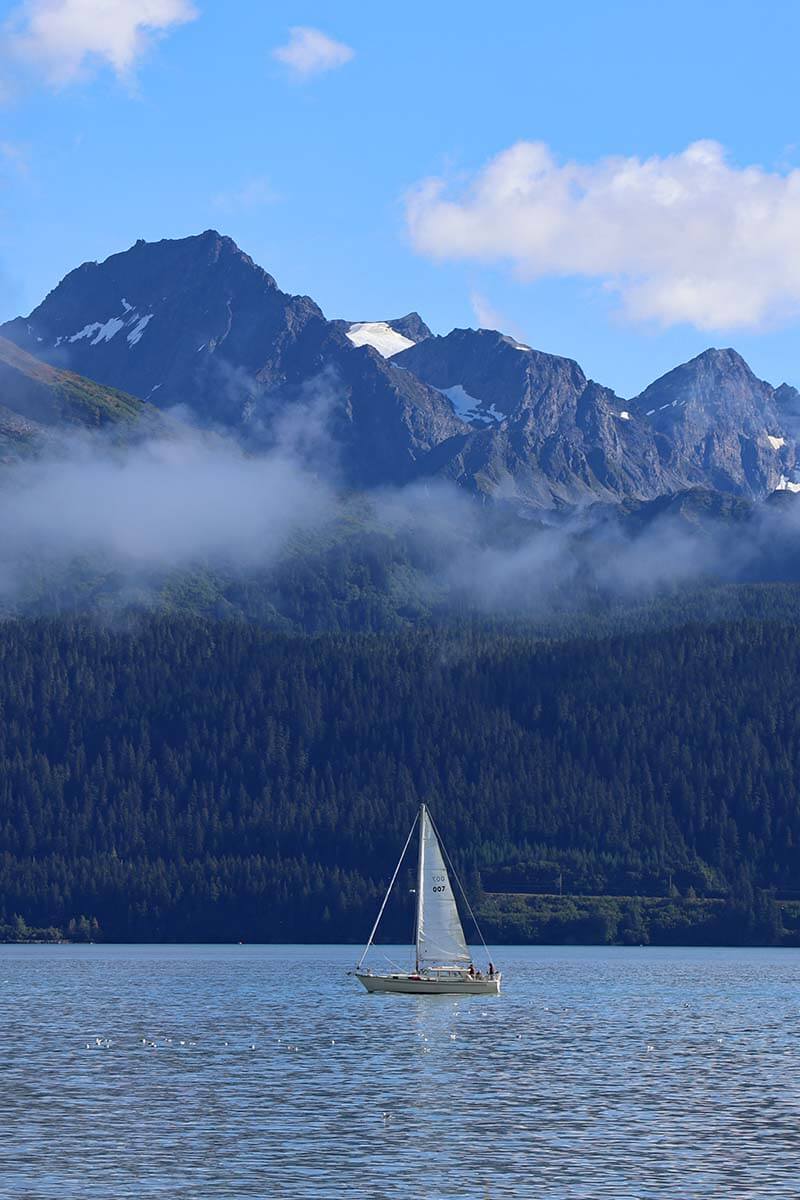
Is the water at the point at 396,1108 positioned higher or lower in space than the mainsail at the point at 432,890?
lower

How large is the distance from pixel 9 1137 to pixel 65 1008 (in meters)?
95.6

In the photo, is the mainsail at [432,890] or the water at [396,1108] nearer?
the water at [396,1108]

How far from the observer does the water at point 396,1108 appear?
89.6 meters

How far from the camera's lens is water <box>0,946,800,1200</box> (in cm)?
8962

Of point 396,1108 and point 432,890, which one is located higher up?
point 432,890

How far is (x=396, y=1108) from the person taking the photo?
114812 mm

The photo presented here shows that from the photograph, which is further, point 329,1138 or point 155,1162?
point 329,1138

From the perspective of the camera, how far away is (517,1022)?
18012cm

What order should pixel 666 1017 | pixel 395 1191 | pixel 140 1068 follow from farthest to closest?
pixel 666 1017 < pixel 140 1068 < pixel 395 1191

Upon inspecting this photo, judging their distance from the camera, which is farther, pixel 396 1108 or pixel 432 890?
pixel 432 890

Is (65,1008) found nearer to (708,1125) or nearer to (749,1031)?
(749,1031)

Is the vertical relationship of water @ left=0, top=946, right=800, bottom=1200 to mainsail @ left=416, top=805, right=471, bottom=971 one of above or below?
below

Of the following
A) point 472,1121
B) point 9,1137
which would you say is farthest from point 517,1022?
point 9,1137

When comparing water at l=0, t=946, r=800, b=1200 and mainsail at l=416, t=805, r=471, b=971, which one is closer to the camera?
water at l=0, t=946, r=800, b=1200
